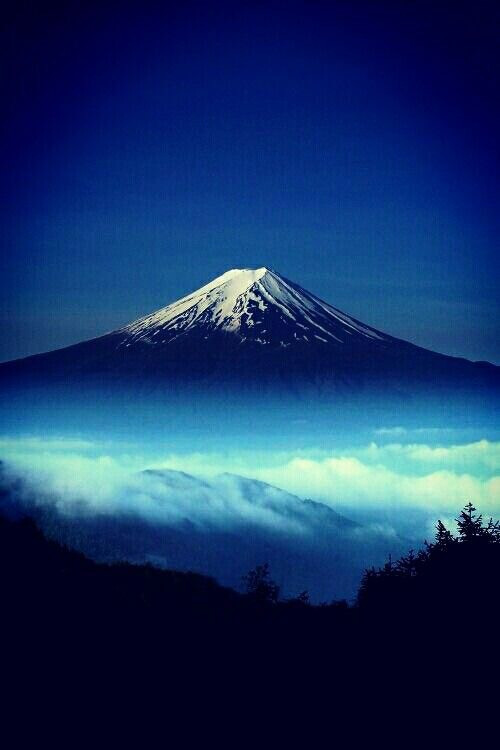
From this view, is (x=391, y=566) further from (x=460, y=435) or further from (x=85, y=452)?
(x=85, y=452)

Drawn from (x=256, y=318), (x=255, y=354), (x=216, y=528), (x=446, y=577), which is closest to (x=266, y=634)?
(x=446, y=577)

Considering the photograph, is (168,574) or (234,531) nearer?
(168,574)

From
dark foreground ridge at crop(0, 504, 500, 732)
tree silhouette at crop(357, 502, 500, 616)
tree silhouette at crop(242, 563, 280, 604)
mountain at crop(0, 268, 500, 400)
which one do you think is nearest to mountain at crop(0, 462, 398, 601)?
mountain at crop(0, 268, 500, 400)

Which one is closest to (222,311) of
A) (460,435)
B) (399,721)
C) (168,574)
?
(460,435)

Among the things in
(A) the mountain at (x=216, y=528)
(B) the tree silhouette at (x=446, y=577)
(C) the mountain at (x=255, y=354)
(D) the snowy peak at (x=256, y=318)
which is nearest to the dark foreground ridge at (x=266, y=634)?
→ (B) the tree silhouette at (x=446, y=577)

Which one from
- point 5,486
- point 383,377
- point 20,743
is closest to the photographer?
point 20,743

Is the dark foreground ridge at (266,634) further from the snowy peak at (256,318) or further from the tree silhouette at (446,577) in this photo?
the snowy peak at (256,318)
